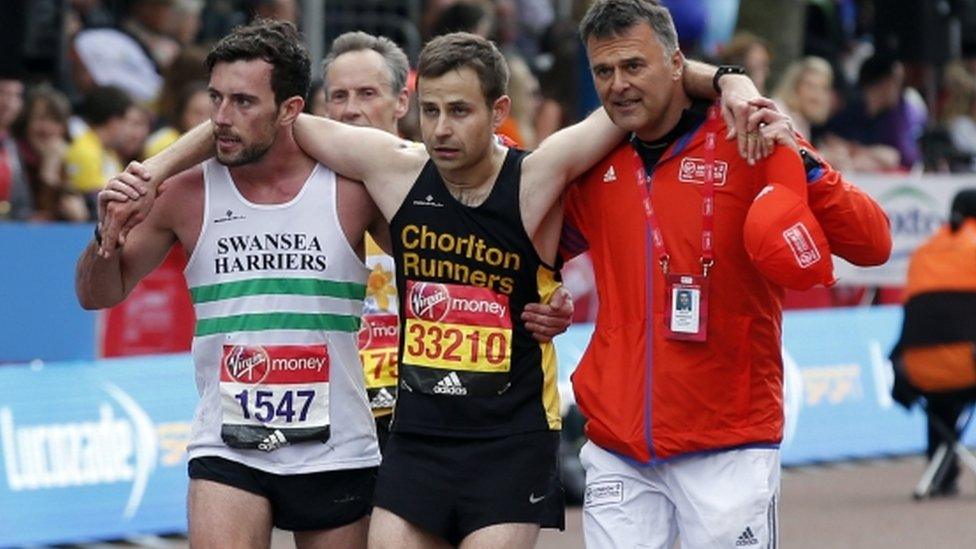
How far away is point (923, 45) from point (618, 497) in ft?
44.4

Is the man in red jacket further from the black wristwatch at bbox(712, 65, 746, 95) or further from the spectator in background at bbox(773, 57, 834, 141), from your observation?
the spectator in background at bbox(773, 57, 834, 141)

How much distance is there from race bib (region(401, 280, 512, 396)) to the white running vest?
→ 0.94 ft

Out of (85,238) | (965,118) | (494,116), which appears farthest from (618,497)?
(965,118)

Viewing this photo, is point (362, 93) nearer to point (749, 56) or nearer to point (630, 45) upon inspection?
point (630, 45)

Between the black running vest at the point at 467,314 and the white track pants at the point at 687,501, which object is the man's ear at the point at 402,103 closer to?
the black running vest at the point at 467,314

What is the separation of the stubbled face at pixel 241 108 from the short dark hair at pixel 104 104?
23.9 feet

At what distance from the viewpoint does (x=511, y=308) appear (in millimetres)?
7043

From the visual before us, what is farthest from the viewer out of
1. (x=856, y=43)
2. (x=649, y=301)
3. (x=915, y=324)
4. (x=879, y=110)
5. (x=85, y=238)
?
(x=856, y=43)

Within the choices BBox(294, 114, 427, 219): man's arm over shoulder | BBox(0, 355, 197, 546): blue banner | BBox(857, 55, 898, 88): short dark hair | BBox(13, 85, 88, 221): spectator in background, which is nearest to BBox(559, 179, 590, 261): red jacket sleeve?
BBox(294, 114, 427, 219): man's arm over shoulder

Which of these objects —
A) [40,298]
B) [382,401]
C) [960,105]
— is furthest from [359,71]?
[960,105]

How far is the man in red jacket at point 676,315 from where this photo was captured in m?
6.87

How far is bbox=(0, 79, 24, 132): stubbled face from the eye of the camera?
13.5 metres

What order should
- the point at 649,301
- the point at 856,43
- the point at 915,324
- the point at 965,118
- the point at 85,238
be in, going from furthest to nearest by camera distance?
the point at 856,43 → the point at 965,118 → the point at 915,324 → the point at 85,238 → the point at 649,301

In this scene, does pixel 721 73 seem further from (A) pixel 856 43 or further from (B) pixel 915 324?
(A) pixel 856 43
